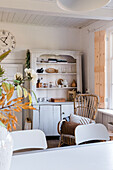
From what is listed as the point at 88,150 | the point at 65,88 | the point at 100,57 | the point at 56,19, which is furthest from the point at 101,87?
the point at 88,150

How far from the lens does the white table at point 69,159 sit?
1426mm

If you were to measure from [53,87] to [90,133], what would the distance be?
321 cm

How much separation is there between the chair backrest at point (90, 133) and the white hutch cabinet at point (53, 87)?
264 centimetres

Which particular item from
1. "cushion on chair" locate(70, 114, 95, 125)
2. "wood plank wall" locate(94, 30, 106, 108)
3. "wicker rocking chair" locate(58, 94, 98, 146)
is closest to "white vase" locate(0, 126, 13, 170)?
"wicker rocking chair" locate(58, 94, 98, 146)

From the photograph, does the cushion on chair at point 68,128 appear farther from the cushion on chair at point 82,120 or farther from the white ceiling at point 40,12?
the white ceiling at point 40,12

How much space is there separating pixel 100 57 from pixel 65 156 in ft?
11.3

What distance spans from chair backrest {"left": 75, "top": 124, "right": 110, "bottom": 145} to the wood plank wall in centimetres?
236

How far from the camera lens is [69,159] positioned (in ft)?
5.17

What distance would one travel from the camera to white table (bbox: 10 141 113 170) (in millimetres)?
1426

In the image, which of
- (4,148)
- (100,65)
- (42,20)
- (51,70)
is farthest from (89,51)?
(4,148)

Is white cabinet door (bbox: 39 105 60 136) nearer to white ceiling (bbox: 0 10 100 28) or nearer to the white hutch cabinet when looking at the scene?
the white hutch cabinet

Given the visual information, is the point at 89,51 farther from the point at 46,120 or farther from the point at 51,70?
the point at 46,120

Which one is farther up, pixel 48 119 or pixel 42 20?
pixel 42 20

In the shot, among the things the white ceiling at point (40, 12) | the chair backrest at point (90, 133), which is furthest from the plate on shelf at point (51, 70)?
the chair backrest at point (90, 133)
